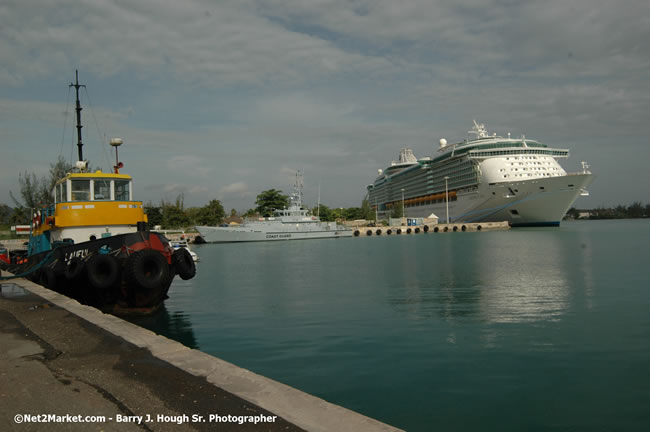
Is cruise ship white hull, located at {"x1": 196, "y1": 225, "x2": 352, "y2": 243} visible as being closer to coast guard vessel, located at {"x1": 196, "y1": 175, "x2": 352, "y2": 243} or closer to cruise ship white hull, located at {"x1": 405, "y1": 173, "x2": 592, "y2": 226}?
coast guard vessel, located at {"x1": 196, "y1": 175, "x2": 352, "y2": 243}

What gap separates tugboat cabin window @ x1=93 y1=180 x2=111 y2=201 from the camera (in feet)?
42.8

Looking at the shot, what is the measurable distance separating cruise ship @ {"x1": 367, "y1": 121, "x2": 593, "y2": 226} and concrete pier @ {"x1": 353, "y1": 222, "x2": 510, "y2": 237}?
159 cm

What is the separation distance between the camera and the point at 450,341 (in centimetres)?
982

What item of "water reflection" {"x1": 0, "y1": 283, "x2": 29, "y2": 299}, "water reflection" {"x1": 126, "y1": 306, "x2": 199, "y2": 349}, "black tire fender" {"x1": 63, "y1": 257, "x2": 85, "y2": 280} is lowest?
"water reflection" {"x1": 126, "y1": 306, "x2": 199, "y2": 349}

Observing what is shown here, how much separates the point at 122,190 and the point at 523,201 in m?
63.9

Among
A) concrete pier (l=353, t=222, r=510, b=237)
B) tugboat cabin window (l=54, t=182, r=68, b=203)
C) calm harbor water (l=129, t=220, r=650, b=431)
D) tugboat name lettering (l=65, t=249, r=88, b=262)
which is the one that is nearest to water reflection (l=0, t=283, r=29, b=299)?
tugboat name lettering (l=65, t=249, r=88, b=262)

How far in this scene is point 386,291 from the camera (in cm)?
1695

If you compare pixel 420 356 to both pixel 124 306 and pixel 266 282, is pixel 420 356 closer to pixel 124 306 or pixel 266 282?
pixel 124 306

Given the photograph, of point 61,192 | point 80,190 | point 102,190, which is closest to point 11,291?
point 61,192

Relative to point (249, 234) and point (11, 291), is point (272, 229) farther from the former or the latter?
point (11, 291)

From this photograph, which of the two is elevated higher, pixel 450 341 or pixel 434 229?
pixel 434 229

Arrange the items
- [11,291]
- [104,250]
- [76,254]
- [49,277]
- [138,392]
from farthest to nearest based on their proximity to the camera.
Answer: [49,277]
[11,291]
[76,254]
[104,250]
[138,392]

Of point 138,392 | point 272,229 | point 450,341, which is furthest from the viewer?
point 272,229

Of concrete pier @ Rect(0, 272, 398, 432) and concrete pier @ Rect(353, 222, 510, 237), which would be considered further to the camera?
concrete pier @ Rect(353, 222, 510, 237)
